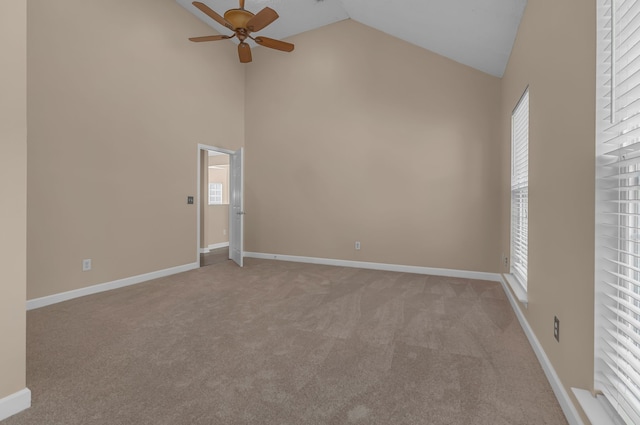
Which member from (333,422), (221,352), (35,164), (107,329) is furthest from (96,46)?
(333,422)

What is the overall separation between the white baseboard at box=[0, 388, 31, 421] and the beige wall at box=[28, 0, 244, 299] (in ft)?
6.66

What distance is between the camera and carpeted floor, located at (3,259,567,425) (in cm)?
162

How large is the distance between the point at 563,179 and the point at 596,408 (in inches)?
43.2

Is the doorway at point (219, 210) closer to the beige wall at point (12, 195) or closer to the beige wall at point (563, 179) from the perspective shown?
the beige wall at point (12, 195)

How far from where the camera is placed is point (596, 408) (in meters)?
1.26

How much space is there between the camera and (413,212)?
4.79 meters

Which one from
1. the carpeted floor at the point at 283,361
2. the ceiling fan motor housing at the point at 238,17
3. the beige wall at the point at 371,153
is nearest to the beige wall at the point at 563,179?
the carpeted floor at the point at 283,361

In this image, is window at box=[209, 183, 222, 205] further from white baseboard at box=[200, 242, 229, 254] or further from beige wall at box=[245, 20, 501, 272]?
beige wall at box=[245, 20, 501, 272]

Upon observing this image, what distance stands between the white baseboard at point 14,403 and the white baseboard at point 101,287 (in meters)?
2.01

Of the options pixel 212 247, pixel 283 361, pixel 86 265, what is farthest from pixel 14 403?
pixel 212 247

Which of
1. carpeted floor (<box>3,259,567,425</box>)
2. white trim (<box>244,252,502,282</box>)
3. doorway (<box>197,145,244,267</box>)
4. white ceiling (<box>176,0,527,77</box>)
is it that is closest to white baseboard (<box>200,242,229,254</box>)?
doorway (<box>197,145,244,267</box>)

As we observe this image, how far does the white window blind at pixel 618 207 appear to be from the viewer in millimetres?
1093

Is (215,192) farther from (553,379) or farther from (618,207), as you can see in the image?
(618,207)

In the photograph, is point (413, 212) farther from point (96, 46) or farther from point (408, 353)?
point (96, 46)
